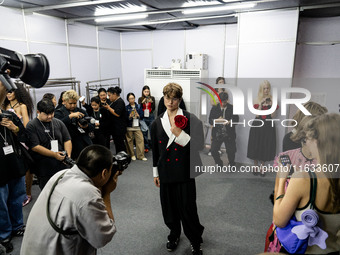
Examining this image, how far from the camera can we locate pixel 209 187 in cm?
389

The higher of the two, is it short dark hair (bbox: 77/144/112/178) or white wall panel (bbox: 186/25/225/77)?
white wall panel (bbox: 186/25/225/77)

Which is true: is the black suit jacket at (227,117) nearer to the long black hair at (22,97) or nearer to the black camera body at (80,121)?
the black camera body at (80,121)

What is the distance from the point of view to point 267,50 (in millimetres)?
4340

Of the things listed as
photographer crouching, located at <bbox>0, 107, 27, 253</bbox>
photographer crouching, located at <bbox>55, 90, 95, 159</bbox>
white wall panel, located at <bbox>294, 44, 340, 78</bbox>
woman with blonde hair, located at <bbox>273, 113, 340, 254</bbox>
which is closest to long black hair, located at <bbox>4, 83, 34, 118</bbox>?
photographer crouching, located at <bbox>55, 90, 95, 159</bbox>

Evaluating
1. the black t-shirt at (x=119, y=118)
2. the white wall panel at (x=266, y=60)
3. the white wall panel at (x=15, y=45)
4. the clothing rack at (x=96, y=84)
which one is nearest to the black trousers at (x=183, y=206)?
the black t-shirt at (x=119, y=118)

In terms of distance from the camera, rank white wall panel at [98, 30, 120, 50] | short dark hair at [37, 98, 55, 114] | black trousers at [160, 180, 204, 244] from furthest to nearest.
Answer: white wall panel at [98, 30, 120, 50]
short dark hair at [37, 98, 55, 114]
black trousers at [160, 180, 204, 244]

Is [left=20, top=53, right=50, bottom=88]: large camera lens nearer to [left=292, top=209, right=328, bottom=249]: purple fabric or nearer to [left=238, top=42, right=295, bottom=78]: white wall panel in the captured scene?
[left=292, top=209, right=328, bottom=249]: purple fabric

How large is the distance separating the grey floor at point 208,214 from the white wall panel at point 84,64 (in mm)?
2602

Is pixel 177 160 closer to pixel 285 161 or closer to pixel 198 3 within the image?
pixel 285 161

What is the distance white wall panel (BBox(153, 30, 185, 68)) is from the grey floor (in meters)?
3.19

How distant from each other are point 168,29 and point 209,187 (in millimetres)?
4105

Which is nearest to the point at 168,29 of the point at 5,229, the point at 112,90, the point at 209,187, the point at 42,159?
the point at 112,90

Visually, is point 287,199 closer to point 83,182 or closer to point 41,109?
point 83,182

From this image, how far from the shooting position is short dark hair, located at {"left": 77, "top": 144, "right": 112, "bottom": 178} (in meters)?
1.36
